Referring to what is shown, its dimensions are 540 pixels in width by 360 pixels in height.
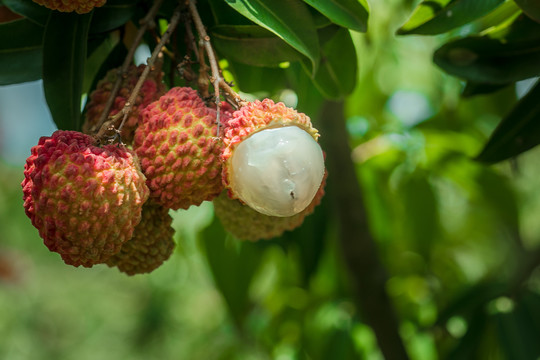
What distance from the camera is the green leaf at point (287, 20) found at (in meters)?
0.71

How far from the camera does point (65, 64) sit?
0.79 meters

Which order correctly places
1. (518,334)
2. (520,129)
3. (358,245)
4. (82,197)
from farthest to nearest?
(358,245) < (518,334) < (520,129) < (82,197)

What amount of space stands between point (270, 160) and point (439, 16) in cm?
40

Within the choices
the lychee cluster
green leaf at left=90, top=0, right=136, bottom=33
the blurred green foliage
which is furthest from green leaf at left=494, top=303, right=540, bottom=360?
green leaf at left=90, top=0, right=136, bottom=33

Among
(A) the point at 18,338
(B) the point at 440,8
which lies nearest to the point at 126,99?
(B) the point at 440,8

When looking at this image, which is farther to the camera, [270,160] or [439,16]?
[439,16]

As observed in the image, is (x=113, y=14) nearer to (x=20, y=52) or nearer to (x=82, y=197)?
(x=20, y=52)

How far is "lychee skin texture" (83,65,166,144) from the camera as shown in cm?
75

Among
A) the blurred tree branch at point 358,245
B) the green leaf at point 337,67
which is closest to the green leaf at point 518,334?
the blurred tree branch at point 358,245

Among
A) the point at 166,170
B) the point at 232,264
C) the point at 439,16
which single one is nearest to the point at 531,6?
the point at 439,16

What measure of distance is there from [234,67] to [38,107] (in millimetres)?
5455

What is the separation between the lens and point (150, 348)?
4.61 m

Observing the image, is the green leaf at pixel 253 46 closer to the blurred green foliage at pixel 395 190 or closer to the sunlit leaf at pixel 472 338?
the blurred green foliage at pixel 395 190

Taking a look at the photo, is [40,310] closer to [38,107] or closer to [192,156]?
[38,107]
